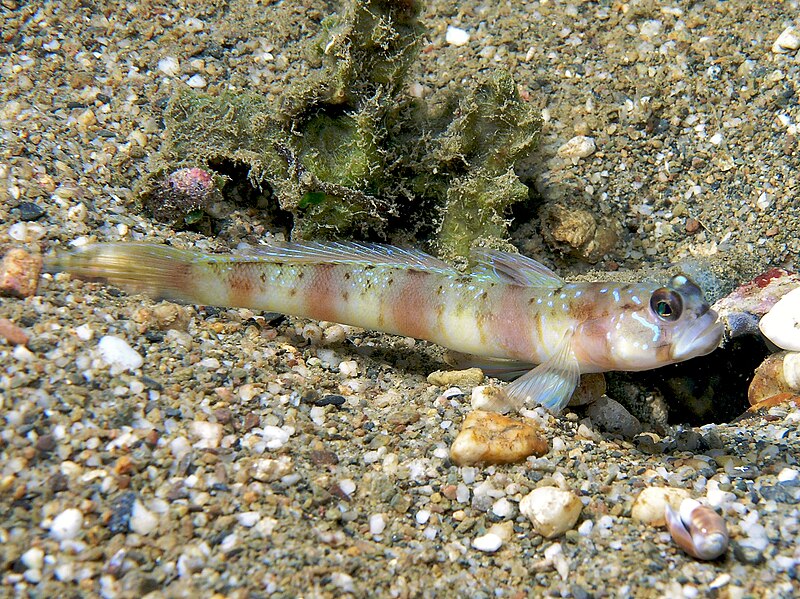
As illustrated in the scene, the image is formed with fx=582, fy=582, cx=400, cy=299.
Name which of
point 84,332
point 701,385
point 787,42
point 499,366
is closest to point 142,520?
point 84,332

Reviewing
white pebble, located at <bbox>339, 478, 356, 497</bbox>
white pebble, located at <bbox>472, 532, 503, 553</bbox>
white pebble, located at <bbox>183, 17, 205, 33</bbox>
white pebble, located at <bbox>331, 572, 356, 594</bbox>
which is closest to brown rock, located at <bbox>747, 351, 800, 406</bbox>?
white pebble, located at <bbox>472, 532, 503, 553</bbox>

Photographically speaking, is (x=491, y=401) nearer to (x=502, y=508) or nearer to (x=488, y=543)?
(x=502, y=508)

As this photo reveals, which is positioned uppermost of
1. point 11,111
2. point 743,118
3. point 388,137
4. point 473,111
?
point 743,118

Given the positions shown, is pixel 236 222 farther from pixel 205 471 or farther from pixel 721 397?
pixel 721 397

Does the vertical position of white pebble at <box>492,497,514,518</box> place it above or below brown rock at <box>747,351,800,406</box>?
below

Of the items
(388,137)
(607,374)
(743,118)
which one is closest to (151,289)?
(388,137)

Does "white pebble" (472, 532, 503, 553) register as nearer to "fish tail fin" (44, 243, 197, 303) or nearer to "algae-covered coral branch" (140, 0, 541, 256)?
"fish tail fin" (44, 243, 197, 303)
